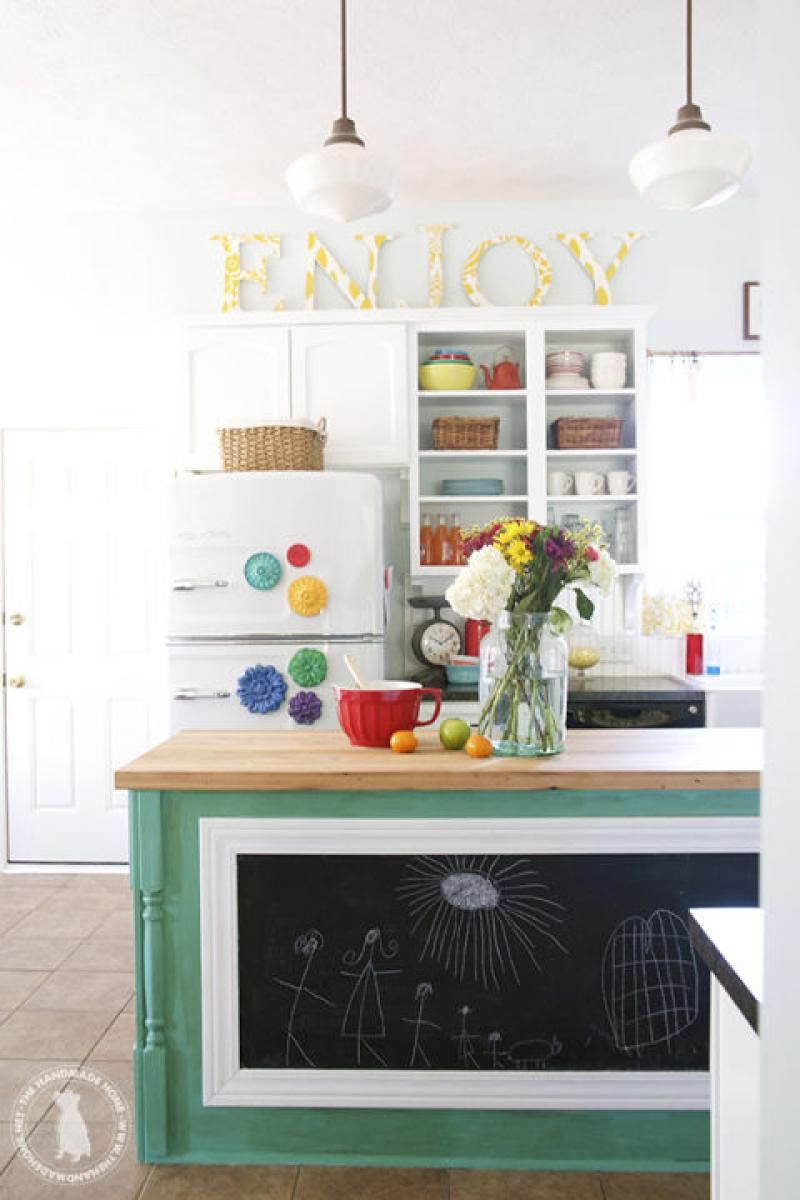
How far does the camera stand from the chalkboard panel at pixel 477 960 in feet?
6.72

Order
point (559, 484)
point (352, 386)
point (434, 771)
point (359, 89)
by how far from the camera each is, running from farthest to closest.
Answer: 1. point (559, 484)
2. point (352, 386)
3. point (359, 89)
4. point (434, 771)

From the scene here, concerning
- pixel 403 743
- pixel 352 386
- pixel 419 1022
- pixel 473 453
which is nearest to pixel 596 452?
pixel 473 453

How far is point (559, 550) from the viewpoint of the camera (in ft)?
6.61

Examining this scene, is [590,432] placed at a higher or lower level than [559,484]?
higher

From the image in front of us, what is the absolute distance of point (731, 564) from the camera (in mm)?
4309

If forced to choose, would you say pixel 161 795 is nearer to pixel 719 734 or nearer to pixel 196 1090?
pixel 196 1090

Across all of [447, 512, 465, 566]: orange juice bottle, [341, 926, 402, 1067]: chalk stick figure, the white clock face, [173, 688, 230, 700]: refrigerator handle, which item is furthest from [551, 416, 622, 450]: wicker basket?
[341, 926, 402, 1067]: chalk stick figure

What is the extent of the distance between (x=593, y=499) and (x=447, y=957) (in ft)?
8.04

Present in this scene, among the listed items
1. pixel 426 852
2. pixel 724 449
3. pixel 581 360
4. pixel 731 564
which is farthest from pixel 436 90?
pixel 426 852

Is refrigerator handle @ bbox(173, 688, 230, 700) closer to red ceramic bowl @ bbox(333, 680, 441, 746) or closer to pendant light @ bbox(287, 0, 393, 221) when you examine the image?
red ceramic bowl @ bbox(333, 680, 441, 746)

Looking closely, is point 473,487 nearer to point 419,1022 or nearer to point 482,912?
point 482,912

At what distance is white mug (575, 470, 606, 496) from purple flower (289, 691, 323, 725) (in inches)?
57.8

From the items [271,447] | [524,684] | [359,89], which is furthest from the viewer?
[271,447]

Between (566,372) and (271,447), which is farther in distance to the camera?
(566,372)
